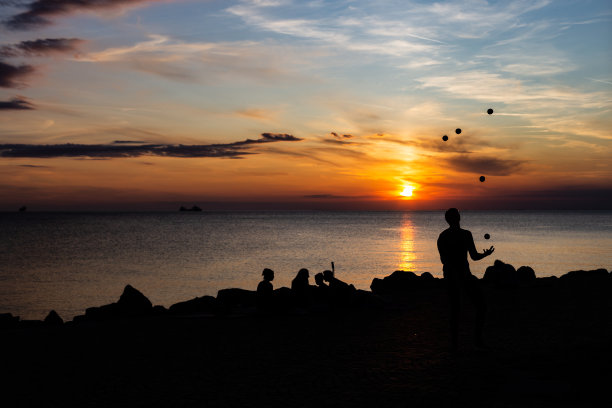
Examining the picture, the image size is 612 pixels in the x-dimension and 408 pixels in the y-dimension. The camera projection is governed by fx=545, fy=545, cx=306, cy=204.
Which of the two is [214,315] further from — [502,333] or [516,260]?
[516,260]

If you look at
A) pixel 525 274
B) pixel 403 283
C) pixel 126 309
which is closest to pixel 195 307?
pixel 126 309

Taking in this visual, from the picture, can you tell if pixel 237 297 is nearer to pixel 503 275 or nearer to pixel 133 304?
pixel 133 304

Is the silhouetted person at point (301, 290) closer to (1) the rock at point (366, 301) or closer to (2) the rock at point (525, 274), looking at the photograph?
(1) the rock at point (366, 301)

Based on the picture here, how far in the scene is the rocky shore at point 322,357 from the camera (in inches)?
314

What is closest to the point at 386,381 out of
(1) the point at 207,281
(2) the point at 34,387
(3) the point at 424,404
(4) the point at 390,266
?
(3) the point at 424,404

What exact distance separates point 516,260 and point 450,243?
1836 inches

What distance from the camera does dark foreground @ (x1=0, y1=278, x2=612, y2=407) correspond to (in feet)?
25.9

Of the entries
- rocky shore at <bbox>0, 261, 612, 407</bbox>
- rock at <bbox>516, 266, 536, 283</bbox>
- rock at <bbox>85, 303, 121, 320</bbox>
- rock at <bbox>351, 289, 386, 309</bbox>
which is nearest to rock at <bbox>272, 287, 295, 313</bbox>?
rocky shore at <bbox>0, 261, 612, 407</bbox>

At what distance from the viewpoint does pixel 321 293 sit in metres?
17.3

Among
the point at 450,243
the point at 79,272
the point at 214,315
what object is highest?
the point at 450,243

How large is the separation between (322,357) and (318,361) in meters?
0.33

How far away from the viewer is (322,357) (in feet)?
34.1

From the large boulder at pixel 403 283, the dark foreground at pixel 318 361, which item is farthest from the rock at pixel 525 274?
the dark foreground at pixel 318 361

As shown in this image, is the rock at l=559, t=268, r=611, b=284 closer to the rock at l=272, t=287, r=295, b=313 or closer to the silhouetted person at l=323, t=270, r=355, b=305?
the silhouetted person at l=323, t=270, r=355, b=305
